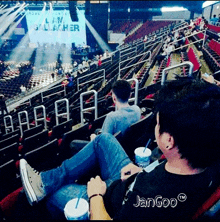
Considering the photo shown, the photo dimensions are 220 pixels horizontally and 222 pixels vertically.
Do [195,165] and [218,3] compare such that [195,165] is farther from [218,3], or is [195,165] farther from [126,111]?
[218,3]

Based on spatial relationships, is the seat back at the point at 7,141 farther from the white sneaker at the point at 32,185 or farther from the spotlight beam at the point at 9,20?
the spotlight beam at the point at 9,20

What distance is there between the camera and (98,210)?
87 centimetres

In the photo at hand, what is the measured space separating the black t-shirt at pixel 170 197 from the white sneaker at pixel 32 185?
23.5 inches

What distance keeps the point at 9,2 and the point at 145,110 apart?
59.6 ft

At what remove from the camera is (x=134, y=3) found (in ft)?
59.4

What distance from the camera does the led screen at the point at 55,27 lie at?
16.3m

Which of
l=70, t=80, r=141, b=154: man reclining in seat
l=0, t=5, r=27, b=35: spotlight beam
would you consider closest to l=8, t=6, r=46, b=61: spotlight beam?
l=0, t=5, r=27, b=35: spotlight beam

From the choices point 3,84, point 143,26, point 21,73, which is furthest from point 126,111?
point 143,26

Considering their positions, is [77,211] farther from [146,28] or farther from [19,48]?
[19,48]

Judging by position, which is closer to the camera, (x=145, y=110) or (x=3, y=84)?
(x=145, y=110)

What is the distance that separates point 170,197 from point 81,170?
2.38 feet

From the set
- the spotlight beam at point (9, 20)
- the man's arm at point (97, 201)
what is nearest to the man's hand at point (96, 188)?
the man's arm at point (97, 201)

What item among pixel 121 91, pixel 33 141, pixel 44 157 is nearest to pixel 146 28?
pixel 33 141

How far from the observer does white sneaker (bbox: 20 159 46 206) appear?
111cm
